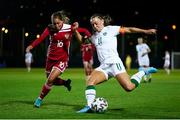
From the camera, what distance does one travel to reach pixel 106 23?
12.9 meters

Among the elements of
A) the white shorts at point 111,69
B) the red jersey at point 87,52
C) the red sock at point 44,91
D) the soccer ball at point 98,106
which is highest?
the red jersey at point 87,52

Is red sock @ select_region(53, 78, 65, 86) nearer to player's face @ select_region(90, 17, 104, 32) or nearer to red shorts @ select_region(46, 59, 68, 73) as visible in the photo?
red shorts @ select_region(46, 59, 68, 73)

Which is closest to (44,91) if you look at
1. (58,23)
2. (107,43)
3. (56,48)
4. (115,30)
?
(56,48)

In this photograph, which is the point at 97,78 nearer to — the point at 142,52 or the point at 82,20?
the point at 142,52

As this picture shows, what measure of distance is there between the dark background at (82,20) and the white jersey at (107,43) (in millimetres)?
44328

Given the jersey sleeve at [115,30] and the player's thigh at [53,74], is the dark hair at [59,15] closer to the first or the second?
the player's thigh at [53,74]

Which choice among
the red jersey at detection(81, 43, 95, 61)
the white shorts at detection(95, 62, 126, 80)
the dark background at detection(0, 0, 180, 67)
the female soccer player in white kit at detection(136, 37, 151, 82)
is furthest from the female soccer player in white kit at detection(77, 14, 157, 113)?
the dark background at detection(0, 0, 180, 67)

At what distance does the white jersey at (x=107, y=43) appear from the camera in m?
12.7

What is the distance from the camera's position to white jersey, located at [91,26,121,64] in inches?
500

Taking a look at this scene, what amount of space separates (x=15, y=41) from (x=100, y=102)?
4960 centimetres

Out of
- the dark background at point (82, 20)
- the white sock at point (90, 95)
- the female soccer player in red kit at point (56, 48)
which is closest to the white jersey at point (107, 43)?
the white sock at point (90, 95)

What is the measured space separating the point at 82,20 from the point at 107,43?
4675 centimetres

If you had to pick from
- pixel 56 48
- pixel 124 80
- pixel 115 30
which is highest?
pixel 115 30

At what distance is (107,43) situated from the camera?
1269 centimetres
